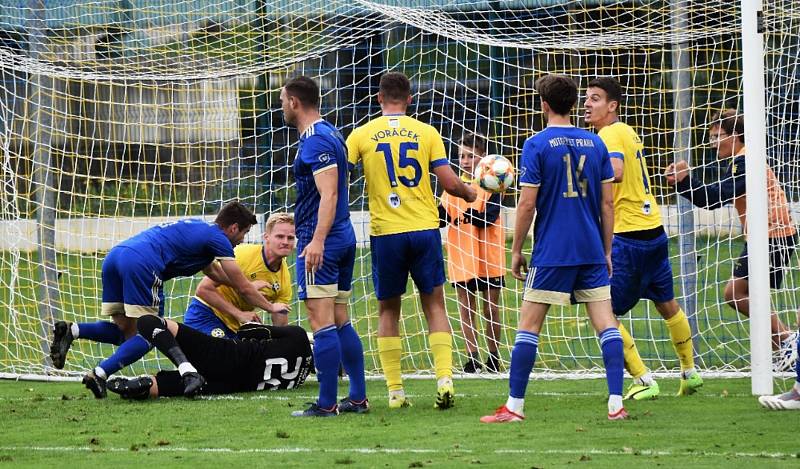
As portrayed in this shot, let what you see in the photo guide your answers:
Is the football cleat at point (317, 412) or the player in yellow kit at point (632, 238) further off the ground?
the player in yellow kit at point (632, 238)

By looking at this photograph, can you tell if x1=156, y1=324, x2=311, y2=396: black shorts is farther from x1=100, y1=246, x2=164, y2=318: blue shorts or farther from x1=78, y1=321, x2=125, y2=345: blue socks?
x1=78, y1=321, x2=125, y2=345: blue socks

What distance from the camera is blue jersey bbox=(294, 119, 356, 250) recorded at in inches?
283

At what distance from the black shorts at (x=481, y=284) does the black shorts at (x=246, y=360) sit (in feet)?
5.94

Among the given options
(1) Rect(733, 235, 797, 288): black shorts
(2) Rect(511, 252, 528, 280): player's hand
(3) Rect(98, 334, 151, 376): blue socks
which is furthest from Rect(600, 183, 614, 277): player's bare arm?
(3) Rect(98, 334, 151, 376): blue socks

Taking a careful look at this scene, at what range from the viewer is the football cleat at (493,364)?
388 inches

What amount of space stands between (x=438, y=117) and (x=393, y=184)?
509cm

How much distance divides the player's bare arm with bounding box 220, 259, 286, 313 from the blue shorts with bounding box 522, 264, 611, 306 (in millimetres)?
2366

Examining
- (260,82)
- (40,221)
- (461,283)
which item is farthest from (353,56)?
(40,221)

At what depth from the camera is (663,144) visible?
1179 cm

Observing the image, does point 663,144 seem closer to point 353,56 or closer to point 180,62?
point 353,56

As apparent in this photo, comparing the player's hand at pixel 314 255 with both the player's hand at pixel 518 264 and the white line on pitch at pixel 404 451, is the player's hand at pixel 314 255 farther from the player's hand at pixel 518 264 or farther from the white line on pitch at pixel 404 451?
the white line on pitch at pixel 404 451

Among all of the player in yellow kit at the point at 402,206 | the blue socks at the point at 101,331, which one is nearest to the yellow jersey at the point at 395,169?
the player in yellow kit at the point at 402,206

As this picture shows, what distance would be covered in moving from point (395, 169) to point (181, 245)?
73.0 inches

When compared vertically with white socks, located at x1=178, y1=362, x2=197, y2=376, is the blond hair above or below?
above
